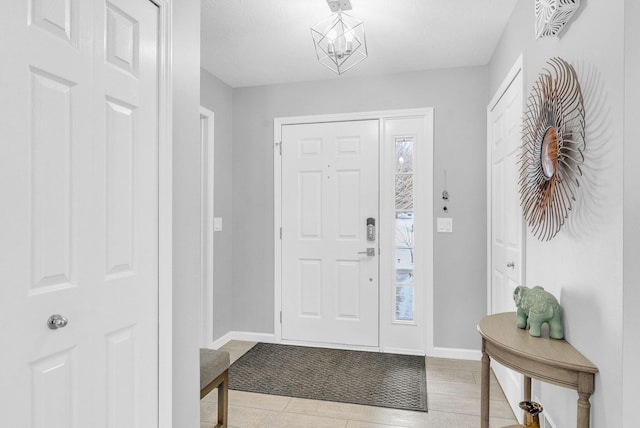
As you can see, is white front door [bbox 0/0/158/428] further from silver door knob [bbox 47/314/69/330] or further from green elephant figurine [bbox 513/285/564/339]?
green elephant figurine [bbox 513/285/564/339]

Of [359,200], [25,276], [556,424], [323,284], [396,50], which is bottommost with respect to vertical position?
[556,424]

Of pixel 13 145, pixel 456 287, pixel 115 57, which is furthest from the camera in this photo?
pixel 456 287

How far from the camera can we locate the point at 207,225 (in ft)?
11.4

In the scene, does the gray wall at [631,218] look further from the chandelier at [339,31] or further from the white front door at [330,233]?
the white front door at [330,233]

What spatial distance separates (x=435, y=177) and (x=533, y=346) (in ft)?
6.73

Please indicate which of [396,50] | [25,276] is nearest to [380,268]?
[396,50]

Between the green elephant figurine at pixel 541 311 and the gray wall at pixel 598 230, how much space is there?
1.4 inches

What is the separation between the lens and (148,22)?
4.94ft

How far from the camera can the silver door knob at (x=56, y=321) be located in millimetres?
1110

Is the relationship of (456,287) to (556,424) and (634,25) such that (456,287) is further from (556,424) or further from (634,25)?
(634,25)

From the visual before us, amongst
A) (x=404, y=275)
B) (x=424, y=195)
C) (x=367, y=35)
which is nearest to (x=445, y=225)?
(x=424, y=195)

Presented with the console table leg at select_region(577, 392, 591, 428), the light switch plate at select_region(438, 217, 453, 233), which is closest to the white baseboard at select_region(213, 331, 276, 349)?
the light switch plate at select_region(438, 217, 453, 233)

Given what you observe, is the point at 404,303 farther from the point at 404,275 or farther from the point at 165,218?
the point at 165,218

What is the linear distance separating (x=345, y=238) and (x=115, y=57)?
2.54m
